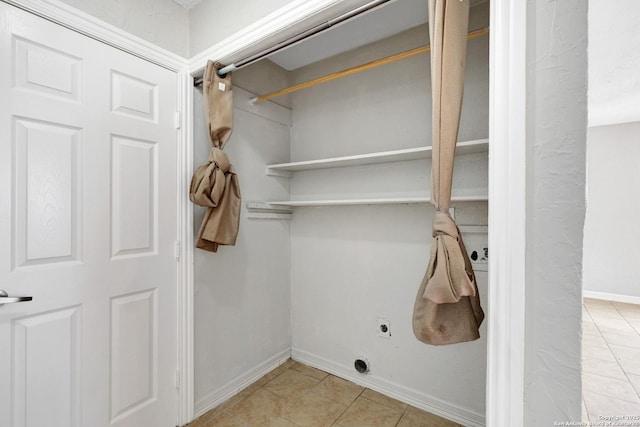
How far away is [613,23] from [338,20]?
104 centimetres

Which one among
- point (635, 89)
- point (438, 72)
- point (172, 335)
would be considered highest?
point (635, 89)

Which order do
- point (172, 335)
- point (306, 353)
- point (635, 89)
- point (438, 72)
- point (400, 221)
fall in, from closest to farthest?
point (438, 72)
point (635, 89)
point (172, 335)
point (400, 221)
point (306, 353)

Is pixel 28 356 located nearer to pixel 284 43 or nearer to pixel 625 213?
pixel 284 43

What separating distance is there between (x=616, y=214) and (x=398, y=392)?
1597mm

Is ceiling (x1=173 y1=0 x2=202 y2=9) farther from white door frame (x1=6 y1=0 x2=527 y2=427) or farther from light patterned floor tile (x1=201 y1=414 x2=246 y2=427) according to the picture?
light patterned floor tile (x1=201 y1=414 x2=246 y2=427)

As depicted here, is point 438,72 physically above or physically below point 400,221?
above

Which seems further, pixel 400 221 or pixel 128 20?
pixel 400 221

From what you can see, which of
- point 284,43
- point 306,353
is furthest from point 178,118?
point 306,353

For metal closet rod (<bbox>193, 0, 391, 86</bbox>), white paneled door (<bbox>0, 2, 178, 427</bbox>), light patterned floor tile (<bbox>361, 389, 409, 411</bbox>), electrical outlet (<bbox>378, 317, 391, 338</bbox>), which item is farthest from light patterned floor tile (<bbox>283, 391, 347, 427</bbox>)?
metal closet rod (<bbox>193, 0, 391, 86</bbox>)

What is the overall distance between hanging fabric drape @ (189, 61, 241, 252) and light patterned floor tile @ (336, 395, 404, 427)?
4.25 feet

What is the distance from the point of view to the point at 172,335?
1.65m

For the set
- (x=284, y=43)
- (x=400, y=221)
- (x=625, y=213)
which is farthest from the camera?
(x=400, y=221)

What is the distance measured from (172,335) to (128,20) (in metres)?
1.74

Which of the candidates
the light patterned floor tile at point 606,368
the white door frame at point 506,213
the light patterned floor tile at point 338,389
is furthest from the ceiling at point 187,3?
the light patterned floor tile at point 606,368
